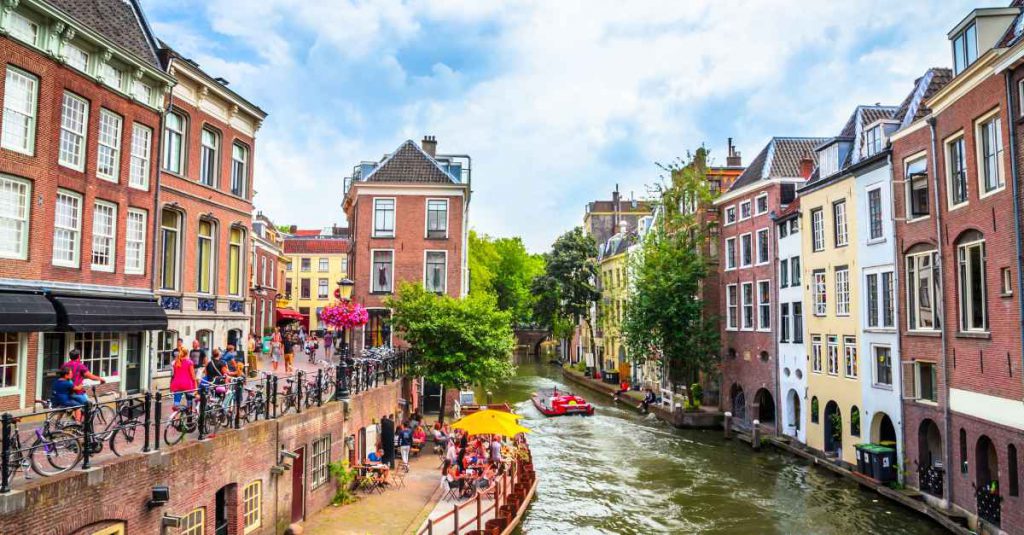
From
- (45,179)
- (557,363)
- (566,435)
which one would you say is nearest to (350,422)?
(45,179)

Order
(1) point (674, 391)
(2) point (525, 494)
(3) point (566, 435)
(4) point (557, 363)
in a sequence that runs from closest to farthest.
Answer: (2) point (525, 494)
(3) point (566, 435)
(1) point (674, 391)
(4) point (557, 363)

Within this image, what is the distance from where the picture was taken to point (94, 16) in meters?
18.0

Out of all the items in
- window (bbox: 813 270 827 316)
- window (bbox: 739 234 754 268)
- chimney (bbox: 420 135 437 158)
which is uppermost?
chimney (bbox: 420 135 437 158)

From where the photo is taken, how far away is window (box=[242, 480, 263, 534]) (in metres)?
13.8

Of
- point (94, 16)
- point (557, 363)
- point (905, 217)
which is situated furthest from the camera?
point (557, 363)

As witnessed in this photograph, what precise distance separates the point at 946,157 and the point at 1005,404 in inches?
304

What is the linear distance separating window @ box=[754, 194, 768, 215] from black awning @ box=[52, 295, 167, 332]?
29893 mm

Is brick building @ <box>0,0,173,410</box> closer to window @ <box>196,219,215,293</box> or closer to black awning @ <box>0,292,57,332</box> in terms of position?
black awning @ <box>0,292,57,332</box>

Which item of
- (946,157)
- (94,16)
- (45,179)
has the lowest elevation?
(45,179)

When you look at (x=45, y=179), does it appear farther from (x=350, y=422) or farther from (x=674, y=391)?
(x=674, y=391)

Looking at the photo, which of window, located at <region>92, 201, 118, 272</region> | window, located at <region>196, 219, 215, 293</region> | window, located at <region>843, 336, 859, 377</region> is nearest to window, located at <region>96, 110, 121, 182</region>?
window, located at <region>92, 201, 118, 272</region>

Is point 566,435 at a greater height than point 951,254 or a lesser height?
lesser

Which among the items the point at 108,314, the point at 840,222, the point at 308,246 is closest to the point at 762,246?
the point at 840,222

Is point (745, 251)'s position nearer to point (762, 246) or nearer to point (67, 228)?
point (762, 246)
